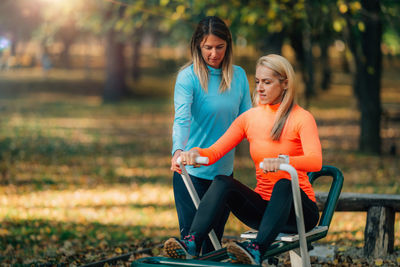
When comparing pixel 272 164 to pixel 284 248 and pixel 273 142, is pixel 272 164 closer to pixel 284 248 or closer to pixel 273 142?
pixel 273 142

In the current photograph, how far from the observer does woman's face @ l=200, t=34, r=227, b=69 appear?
454cm

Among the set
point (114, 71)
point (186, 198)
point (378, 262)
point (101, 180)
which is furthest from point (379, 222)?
point (114, 71)

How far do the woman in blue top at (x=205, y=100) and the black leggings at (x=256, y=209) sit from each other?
0.49 metres

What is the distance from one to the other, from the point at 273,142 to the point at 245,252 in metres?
0.72

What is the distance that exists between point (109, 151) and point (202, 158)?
13686 millimetres

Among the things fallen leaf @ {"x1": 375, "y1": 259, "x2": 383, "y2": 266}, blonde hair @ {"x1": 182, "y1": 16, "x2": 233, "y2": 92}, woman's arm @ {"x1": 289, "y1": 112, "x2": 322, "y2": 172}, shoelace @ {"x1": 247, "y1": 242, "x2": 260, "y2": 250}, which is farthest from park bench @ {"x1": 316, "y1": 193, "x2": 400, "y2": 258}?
shoelace @ {"x1": 247, "y1": 242, "x2": 260, "y2": 250}

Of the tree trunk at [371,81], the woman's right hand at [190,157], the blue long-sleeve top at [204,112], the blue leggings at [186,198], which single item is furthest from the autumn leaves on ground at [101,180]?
the woman's right hand at [190,157]

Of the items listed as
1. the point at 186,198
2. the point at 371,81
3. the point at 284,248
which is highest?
the point at 371,81

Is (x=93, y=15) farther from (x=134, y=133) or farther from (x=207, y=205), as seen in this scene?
(x=207, y=205)

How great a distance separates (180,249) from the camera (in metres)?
3.96

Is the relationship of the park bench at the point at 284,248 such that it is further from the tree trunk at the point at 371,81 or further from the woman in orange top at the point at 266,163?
the tree trunk at the point at 371,81

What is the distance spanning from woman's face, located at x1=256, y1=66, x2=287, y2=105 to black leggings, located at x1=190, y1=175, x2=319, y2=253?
553 mm

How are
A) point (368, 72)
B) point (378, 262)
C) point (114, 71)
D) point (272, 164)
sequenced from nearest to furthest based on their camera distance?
point (272, 164) < point (378, 262) < point (368, 72) < point (114, 71)

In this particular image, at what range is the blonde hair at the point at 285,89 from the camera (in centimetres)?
415
